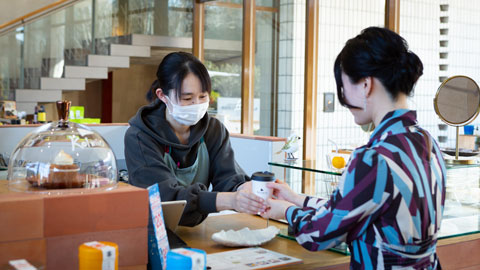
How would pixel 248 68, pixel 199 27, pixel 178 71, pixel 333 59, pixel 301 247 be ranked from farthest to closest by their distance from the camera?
pixel 199 27, pixel 248 68, pixel 333 59, pixel 178 71, pixel 301 247

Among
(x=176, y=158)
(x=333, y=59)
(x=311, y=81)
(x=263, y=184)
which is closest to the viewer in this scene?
(x=263, y=184)

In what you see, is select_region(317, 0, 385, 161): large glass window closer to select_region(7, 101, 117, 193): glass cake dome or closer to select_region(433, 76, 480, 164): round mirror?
select_region(433, 76, 480, 164): round mirror

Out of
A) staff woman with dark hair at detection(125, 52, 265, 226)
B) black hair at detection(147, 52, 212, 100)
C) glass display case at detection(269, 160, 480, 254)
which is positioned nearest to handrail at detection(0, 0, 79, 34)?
staff woman with dark hair at detection(125, 52, 265, 226)

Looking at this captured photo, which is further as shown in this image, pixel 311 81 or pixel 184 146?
pixel 311 81

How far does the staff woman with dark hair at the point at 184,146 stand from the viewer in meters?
2.23

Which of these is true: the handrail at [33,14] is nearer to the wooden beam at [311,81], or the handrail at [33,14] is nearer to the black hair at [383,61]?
the wooden beam at [311,81]

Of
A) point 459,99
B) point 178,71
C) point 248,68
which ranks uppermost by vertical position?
point 248,68

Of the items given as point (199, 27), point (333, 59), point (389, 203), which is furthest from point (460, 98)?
point (199, 27)

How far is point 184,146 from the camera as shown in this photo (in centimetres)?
247

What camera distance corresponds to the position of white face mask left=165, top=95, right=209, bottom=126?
8.05ft

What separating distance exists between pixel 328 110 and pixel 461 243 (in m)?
3.70

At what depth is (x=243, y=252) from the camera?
194cm

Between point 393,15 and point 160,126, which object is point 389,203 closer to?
point 160,126

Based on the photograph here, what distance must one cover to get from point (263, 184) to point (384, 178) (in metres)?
0.52
